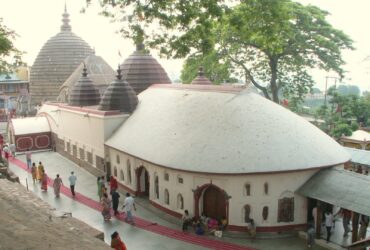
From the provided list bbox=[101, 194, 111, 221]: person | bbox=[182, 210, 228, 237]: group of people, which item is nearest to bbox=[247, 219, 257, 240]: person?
bbox=[182, 210, 228, 237]: group of people

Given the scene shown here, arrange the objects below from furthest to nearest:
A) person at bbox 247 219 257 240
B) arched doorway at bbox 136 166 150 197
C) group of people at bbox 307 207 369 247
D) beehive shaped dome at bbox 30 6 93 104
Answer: beehive shaped dome at bbox 30 6 93 104
arched doorway at bbox 136 166 150 197
person at bbox 247 219 257 240
group of people at bbox 307 207 369 247

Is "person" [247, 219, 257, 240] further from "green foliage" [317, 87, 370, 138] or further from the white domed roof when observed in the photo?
"green foliage" [317, 87, 370, 138]

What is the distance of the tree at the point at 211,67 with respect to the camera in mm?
31856

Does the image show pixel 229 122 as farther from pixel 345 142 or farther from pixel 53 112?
pixel 53 112

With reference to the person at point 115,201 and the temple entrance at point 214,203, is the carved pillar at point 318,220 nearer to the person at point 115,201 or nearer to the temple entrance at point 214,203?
the temple entrance at point 214,203

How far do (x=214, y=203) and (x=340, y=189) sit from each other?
4905 millimetres

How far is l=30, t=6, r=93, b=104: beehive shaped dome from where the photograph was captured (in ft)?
156

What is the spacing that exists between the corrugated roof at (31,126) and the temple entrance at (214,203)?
2258cm

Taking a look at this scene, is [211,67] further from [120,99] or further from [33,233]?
[33,233]

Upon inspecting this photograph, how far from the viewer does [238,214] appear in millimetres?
16125

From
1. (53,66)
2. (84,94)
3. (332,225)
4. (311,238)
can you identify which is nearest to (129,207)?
(311,238)

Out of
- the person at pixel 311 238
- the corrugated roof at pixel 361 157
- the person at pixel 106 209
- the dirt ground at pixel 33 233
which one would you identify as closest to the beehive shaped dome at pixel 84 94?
the person at pixel 106 209

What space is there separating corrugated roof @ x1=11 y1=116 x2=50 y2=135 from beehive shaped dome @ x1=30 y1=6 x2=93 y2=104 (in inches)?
469

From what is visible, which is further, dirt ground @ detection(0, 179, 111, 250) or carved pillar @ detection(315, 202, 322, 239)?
carved pillar @ detection(315, 202, 322, 239)
